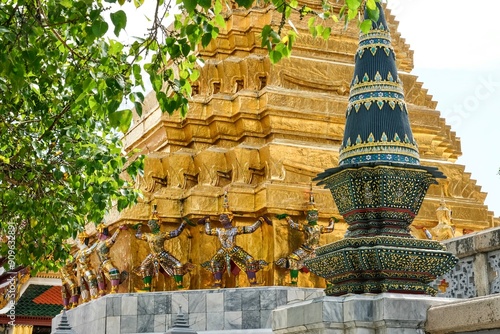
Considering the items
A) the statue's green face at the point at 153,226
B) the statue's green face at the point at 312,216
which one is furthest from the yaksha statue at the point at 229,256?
the statue's green face at the point at 153,226

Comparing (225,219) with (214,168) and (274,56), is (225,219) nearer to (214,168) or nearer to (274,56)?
(214,168)

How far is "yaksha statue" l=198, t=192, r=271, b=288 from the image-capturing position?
15.7m

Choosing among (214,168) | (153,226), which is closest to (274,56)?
(153,226)

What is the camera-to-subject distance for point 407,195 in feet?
24.4

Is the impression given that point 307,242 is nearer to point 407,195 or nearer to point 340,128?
point 340,128

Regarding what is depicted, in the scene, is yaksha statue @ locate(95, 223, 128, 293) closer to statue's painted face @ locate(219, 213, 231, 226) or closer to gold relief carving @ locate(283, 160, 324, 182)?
statue's painted face @ locate(219, 213, 231, 226)

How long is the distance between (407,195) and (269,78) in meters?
10.5

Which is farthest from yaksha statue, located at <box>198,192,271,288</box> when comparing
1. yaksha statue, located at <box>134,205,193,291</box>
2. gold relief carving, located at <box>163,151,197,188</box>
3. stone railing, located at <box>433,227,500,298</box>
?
stone railing, located at <box>433,227,500,298</box>

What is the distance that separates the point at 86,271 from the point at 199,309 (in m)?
3.50

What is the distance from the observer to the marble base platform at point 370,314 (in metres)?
6.77

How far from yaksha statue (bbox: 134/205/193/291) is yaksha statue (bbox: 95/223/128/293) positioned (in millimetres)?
546

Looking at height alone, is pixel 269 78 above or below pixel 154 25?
above

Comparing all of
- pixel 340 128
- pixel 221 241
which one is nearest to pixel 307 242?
pixel 221 241

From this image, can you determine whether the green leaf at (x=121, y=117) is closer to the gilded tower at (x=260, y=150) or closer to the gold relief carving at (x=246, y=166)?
the gilded tower at (x=260, y=150)
